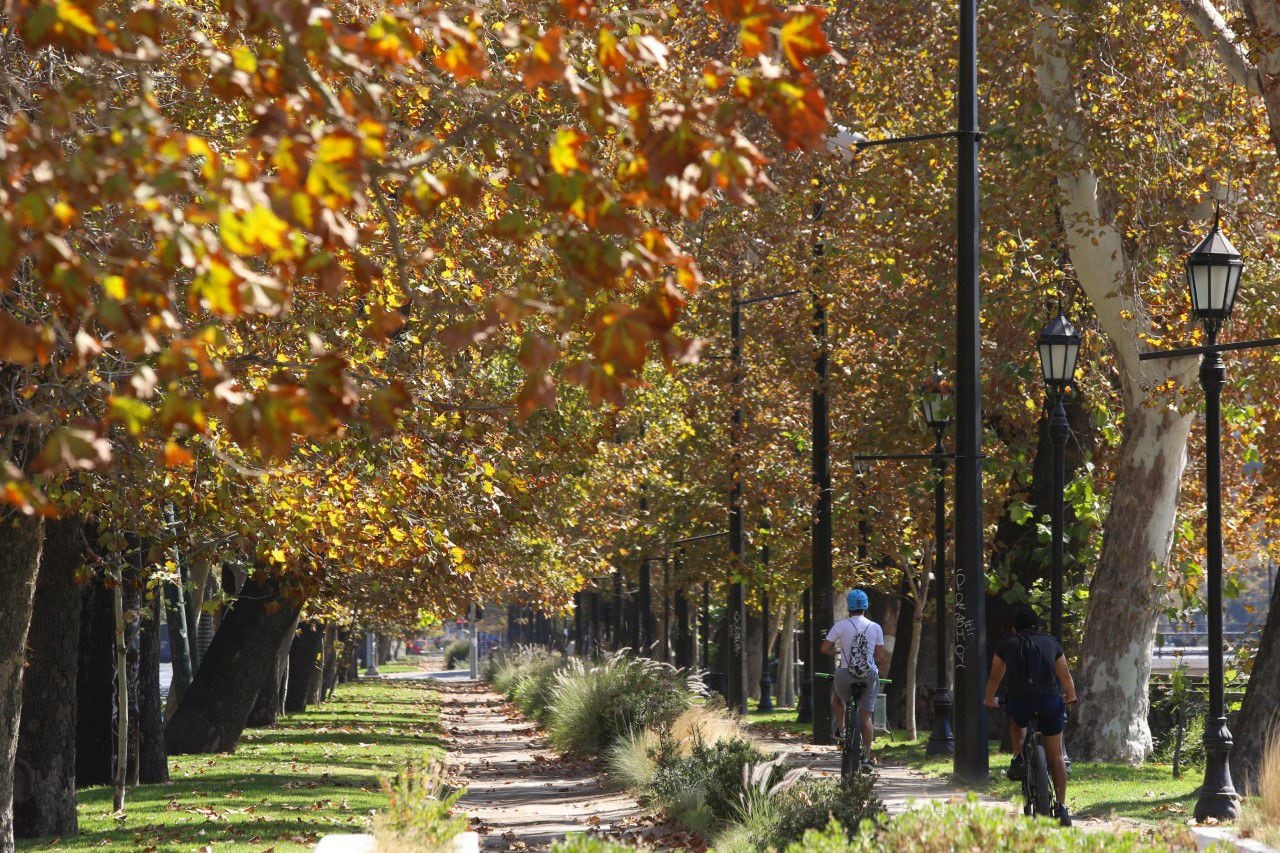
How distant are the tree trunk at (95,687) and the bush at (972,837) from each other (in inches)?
476

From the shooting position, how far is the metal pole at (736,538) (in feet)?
103

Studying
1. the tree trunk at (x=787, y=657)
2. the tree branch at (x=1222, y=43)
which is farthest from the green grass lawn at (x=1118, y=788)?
the tree trunk at (x=787, y=657)

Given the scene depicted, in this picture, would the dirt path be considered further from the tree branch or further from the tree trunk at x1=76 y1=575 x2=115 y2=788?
the tree branch

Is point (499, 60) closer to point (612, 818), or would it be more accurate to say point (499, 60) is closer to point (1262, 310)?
point (612, 818)

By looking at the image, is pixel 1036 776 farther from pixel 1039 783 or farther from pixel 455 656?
pixel 455 656

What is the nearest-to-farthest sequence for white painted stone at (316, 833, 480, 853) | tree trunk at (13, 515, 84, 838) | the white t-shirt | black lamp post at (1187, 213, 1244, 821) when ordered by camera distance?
white painted stone at (316, 833, 480, 853) < black lamp post at (1187, 213, 1244, 821) < tree trunk at (13, 515, 84, 838) < the white t-shirt

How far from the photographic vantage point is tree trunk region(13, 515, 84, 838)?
1611 centimetres

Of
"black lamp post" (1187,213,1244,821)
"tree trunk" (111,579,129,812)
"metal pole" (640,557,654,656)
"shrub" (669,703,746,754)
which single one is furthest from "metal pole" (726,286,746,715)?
"black lamp post" (1187,213,1244,821)

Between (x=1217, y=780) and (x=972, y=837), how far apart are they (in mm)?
6220

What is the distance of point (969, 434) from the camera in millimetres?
17625

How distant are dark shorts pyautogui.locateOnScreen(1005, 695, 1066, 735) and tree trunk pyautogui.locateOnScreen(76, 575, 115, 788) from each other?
1014cm

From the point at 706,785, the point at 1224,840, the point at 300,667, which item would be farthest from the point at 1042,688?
the point at 300,667

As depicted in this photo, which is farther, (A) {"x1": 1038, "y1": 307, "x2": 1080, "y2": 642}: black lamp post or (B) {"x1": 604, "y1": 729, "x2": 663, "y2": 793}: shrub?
(B) {"x1": 604, "y1": 729, "x2": 663, "y2": 793}: shrub

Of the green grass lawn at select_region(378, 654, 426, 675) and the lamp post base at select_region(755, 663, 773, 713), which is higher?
the lamp post base at select_region(755, 663, 773, 713)
